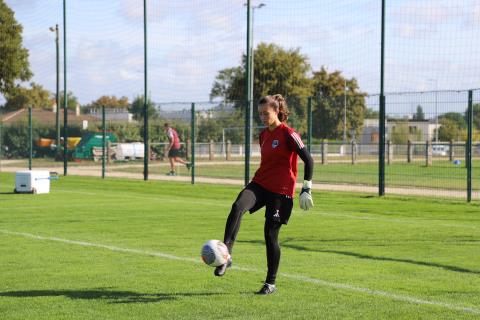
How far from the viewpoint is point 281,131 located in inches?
326

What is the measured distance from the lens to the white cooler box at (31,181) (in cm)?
2192

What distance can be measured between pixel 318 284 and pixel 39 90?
106503 mm

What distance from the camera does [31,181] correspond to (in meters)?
21.9

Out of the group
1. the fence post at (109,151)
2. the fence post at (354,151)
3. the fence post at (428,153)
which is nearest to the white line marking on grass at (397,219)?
the fence post at (354,151)

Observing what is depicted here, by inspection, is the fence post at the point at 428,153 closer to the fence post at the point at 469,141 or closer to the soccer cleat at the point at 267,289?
the fence post at the point at 469,141

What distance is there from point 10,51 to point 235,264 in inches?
1496

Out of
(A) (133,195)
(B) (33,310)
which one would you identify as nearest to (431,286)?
(B) (33,310)

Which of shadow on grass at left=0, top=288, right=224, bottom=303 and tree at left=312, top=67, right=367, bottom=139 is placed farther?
tree at left=312, top=67, right=367, bottom=139

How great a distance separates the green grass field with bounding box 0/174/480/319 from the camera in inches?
292

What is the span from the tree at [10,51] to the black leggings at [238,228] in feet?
126

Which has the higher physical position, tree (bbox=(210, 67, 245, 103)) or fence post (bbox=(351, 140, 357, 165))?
tree (bbox=(210, 67, 245, 103))

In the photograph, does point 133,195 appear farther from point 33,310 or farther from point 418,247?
point 33,310

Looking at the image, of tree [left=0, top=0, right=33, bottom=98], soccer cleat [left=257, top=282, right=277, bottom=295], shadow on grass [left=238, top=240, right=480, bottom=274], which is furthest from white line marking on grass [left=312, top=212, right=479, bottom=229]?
tree [left=0, top=0, right=33, bottom=98]

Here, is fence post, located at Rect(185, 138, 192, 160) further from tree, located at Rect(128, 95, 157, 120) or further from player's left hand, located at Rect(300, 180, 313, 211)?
player's left hand, located at Rect(300, 180, 313, 211)
